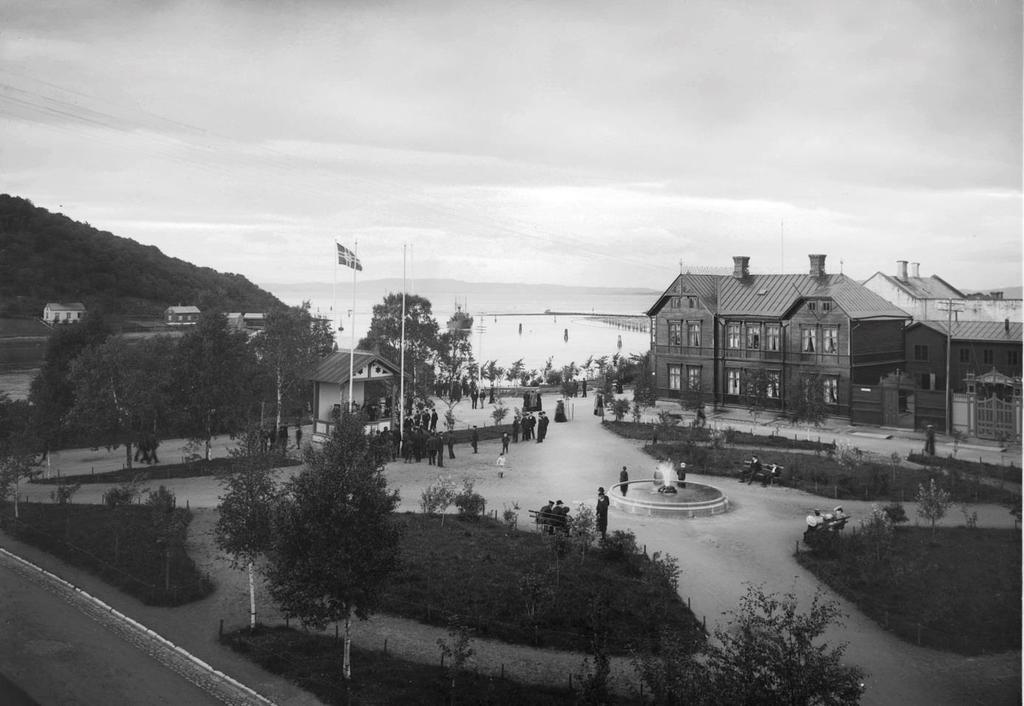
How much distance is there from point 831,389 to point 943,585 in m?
14.8

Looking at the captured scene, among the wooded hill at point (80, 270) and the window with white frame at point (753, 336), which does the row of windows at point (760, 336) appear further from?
the wooded hill at point (80, 270)

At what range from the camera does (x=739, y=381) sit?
27.8m

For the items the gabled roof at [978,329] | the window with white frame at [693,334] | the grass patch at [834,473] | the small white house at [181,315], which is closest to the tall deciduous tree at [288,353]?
the small white house at [181,315]

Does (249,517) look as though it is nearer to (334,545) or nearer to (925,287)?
(334,545)

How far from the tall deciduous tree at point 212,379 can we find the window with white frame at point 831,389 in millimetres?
18298

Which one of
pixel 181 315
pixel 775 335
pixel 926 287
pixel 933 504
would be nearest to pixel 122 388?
pixel 181 315

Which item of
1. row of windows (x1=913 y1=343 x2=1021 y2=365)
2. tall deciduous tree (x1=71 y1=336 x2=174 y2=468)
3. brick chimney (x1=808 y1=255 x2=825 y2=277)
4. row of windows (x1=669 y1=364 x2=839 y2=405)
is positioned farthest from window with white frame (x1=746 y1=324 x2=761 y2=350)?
tall deciduous tree (x1=71 y1=336 x2=174 y2=468)

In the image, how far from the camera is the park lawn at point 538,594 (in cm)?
Answer: 1025

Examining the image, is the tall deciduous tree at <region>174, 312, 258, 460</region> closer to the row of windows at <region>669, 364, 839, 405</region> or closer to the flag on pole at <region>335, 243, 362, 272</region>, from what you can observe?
the flag on pole at <region>335, 243, 362, 272</region>

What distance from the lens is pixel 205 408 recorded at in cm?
1778

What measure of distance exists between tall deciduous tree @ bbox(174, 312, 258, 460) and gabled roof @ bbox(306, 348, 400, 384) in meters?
3.22

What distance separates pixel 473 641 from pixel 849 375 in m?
19.0

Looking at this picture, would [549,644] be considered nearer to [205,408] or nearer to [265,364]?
[205,408]

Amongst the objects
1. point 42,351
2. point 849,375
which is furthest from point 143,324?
point 849,375
